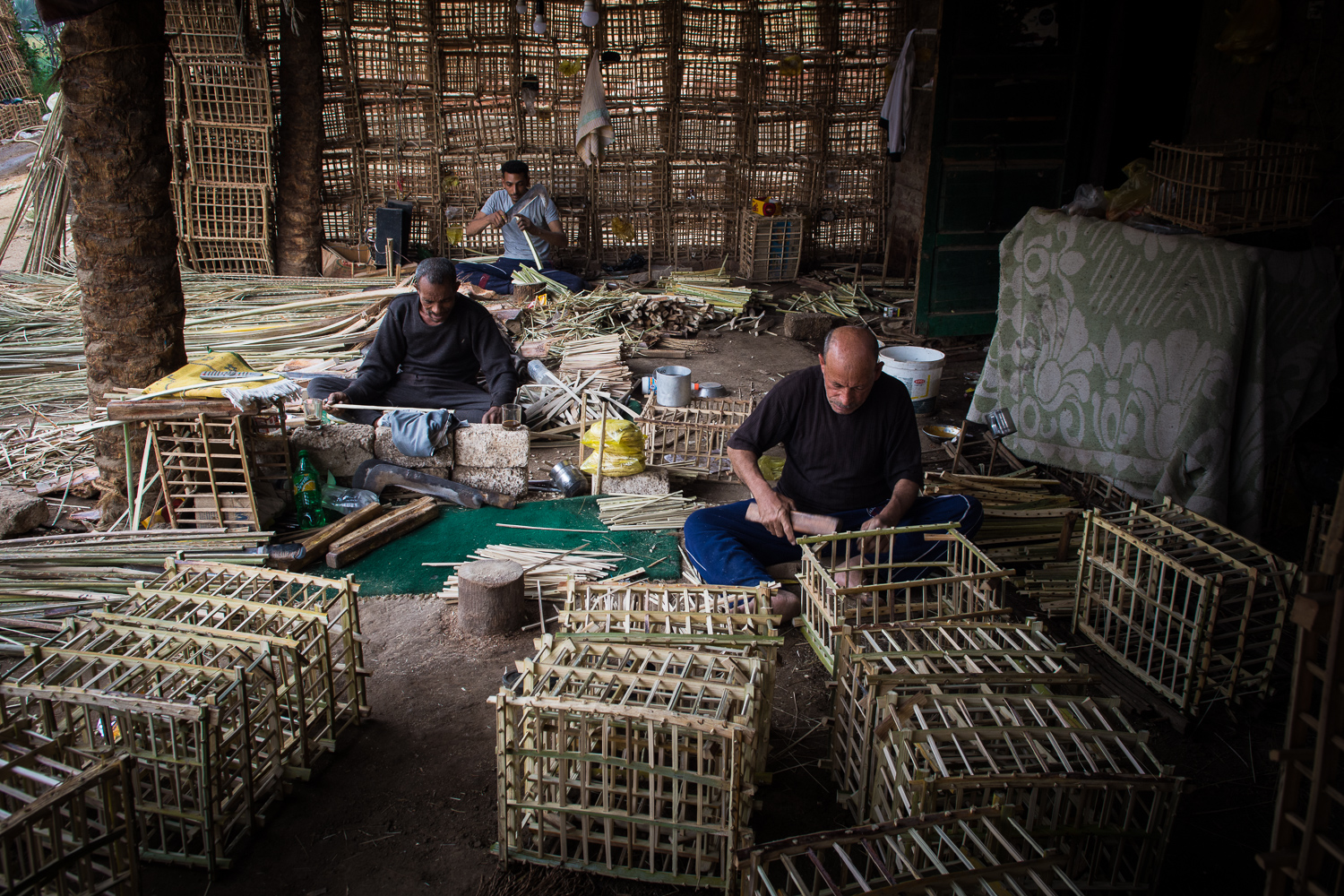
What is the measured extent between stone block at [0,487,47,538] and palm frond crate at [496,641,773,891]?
331cm

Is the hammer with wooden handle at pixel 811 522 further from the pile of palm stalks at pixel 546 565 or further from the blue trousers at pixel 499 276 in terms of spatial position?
the blue trousers at pixel 499 276

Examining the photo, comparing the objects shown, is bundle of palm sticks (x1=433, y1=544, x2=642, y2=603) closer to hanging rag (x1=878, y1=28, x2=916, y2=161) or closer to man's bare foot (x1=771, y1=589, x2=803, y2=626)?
man's bare foot (x1=771, y1=589, x2=803, y2=626)

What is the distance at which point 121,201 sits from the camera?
177 inches

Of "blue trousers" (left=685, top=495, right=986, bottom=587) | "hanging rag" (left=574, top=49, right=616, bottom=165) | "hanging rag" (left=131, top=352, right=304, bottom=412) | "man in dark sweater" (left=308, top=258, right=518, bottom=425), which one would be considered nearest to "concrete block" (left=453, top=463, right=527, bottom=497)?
"man in dark sweater" (left=308, top=258, right=518, bottom=425)

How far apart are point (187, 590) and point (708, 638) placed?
1.87 meters

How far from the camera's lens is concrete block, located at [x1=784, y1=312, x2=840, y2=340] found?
8.77m

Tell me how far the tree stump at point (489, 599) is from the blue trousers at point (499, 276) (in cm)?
526

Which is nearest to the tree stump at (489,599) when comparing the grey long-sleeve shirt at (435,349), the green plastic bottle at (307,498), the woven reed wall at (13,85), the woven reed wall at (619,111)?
the green plastic bottle at (307,498)

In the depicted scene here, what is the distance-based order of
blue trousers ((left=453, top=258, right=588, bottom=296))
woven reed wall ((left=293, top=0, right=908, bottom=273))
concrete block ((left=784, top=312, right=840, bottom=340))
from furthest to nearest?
woven reed wall ((left=293, top=0, right=908, bottom=273)) → blue trousers ((left=453, top=258, right=588, bottom=296)) → concrete block ((left=784, top=312, right=840, bottom=340))

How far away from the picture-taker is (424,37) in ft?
33.0

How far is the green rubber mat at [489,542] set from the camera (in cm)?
452

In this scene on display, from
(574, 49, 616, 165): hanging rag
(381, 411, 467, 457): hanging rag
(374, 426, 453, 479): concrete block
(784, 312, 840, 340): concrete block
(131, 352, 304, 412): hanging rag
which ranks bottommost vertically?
(374, 426, 453, 479): concrete block

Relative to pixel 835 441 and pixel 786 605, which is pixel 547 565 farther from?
pixel 835 441

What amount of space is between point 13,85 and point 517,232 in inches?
509
